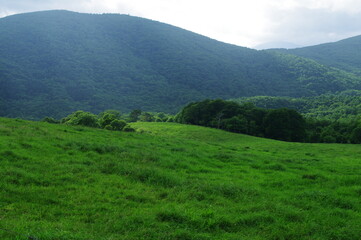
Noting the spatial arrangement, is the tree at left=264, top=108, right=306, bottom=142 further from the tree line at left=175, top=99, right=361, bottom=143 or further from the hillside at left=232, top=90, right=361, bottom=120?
the hillside at left=232, top=90, right=361, bottom=120

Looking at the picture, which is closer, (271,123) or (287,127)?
(287,127)

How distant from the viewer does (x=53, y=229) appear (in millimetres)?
6906

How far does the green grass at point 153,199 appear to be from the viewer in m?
7.65

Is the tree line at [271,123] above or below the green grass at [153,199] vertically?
below

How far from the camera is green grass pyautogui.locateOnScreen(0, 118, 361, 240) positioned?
765 cm

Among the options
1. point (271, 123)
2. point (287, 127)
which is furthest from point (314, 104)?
point (287, 127)

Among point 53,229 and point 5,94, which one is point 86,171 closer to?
point 53,229

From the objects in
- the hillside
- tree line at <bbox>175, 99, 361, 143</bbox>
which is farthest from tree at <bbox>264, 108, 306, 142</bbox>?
the hillside

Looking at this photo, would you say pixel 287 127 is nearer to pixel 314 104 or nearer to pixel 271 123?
pixel 271 123

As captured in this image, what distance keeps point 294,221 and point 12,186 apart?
9938 millimetres

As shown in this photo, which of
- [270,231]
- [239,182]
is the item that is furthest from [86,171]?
[270,231]

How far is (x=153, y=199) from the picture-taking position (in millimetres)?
10062

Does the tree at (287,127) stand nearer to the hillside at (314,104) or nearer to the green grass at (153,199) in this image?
the green grass at (153,199)

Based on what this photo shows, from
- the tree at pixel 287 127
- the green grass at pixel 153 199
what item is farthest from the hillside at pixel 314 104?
the green grass at pixel 153 199
